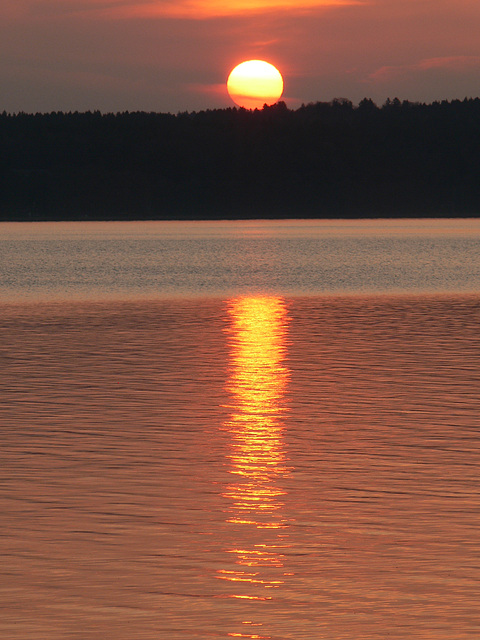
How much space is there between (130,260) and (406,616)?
78015mm

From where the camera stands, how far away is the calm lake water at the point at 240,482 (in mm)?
9508

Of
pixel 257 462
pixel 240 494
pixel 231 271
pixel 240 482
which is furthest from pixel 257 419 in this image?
pixel 231 271

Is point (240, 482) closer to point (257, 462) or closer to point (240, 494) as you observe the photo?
point (240, 494)

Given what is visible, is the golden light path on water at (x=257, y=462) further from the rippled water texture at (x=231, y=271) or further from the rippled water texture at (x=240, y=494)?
the rippled water texture at (x=231, y=271)

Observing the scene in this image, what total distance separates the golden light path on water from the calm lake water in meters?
0.04

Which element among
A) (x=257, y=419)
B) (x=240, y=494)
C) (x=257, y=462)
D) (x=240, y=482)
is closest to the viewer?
(x=240, y=494)

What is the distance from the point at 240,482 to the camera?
14.0m

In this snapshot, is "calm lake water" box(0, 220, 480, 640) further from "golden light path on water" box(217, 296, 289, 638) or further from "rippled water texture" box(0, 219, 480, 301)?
"rippled water texture" box(0, 219, 480, 301)

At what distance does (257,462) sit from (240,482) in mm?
1155

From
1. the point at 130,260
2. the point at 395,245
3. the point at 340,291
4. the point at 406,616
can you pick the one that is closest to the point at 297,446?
the point at 406,616

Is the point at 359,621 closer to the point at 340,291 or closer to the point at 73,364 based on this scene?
the point at 73,364

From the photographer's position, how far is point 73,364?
24875mm

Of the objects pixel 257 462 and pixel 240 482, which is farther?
pixel 257 462

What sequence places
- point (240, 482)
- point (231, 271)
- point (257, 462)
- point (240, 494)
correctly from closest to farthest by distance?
point (240, 494) < point (240, 482) < point (257, 462) < point (231, 271)
